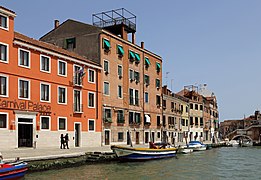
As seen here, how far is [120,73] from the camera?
44.8 m

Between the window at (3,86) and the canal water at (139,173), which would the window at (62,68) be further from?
the canal water at (139,173)

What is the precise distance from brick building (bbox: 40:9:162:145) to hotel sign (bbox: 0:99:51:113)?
9460 millimetres

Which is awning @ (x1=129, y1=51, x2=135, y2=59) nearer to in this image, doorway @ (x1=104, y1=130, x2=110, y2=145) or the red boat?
doorway @ (x1=104, y1=130, x2=110, y2=145)

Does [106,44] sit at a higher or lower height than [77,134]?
higher

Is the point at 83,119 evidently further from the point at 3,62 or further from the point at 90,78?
the point at 3,62

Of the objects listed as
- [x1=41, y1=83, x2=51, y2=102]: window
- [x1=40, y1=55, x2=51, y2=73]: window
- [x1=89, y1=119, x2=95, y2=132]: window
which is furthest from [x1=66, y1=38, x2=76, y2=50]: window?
[x1=41, y1=83, x2=51, y2=102]: window

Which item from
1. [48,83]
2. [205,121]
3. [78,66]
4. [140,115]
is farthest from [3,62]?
[205,121]

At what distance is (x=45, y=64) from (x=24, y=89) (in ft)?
10.9

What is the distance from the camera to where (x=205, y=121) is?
78.9m

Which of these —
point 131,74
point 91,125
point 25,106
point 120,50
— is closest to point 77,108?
point 91,125

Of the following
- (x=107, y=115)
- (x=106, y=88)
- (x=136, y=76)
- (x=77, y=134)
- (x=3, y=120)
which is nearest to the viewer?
(x=3, y=120)

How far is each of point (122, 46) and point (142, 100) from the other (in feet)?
26.3

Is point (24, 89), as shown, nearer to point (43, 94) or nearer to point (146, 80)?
point (43, 94)

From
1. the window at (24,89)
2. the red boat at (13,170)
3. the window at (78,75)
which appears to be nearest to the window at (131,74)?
the window at (78,75)
